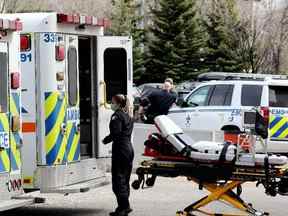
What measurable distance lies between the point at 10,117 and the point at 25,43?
1.18m

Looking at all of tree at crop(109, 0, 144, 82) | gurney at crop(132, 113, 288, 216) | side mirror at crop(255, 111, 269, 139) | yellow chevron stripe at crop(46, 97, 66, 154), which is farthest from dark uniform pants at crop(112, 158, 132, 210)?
tree at crop(109, 0, 144, 82)

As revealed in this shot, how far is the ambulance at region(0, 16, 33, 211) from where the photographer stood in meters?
9.35

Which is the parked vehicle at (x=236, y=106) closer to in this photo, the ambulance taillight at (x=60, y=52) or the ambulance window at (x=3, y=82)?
the ambulance taillight at (x=60, y=52)

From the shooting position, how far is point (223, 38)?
4669 cm

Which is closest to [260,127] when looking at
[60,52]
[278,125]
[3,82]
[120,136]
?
[120,136]

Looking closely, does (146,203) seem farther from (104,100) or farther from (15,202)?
(15,202)

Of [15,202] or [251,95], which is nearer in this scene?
[15,202]

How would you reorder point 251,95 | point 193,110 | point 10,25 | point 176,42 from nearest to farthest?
point 10,25 → point 251,95 → point 193,110 → point 176,42

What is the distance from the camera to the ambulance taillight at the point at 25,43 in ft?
33.3

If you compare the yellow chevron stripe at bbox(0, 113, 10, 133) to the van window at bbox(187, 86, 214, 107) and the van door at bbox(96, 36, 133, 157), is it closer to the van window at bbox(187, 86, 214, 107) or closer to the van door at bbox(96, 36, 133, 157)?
the van door at bbox(96, 36, 133, 157)

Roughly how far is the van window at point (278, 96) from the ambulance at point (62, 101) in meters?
6.71

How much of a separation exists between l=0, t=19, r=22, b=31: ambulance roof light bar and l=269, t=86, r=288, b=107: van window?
8825 millimetres

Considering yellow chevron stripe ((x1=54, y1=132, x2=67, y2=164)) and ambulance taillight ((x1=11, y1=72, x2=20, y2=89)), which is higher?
ambulance taillight ((x1=11, y1=72, x2=20, y2=89))

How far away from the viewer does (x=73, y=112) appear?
10.6 m
